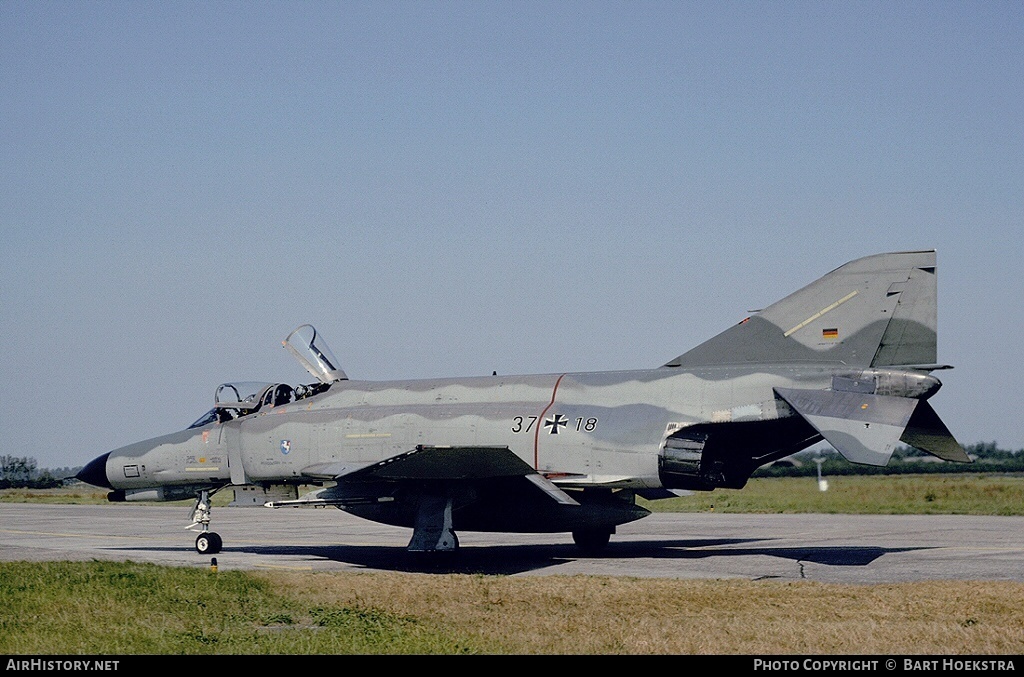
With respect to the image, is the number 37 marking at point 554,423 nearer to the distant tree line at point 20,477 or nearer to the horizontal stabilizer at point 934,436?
the horizontal stabilizer at point 934,436

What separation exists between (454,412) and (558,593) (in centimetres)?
591

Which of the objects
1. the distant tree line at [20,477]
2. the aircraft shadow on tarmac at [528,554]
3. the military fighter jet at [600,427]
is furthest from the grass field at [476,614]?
the distant tree line at [20,477]

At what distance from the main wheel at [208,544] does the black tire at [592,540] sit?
689cm

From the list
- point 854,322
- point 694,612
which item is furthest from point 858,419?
point 694,612

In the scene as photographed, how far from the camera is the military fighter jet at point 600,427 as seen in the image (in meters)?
15.7

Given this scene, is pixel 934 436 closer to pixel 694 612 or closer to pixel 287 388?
pixel 694 612

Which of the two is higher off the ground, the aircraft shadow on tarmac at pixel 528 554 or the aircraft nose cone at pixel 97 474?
the aircraft nose cone at pixel 97 474

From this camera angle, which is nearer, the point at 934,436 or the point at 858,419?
the point at 858,419

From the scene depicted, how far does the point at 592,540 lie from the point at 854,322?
630cm

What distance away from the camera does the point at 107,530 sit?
1109 inches

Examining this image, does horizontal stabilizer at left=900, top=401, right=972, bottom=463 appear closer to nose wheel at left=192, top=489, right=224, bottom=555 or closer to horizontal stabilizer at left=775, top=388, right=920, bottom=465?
horizontal stabilizer at left=775, top=388, right=920, bottom=465

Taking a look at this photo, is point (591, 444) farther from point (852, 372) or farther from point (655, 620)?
point (655, 620)

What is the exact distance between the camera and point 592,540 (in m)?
19.2

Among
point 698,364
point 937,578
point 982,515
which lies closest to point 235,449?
point 698,364
